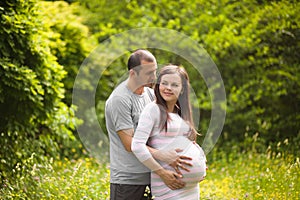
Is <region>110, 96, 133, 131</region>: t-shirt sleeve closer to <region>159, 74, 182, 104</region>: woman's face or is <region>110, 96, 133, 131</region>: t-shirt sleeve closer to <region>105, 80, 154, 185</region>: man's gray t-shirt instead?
<region>105, 80, 154, 185</region>: man's gray t-shirt

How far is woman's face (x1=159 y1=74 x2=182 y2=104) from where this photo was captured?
340 centimetres

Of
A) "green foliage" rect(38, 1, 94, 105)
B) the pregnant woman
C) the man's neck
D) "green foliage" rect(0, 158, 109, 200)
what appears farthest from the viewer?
"green foliage" rect(38, 1, 94, 105)

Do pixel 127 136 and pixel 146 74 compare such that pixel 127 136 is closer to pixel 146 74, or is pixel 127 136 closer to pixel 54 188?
pixel 146 74

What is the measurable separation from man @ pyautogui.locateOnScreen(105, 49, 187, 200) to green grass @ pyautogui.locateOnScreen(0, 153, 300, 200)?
0.83 metres

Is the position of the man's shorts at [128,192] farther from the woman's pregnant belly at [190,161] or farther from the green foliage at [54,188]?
the green foliage at [54,188]

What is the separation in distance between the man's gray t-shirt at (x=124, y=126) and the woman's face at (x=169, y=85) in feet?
0.77

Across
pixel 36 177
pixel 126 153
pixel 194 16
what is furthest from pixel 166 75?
pixel 194 16

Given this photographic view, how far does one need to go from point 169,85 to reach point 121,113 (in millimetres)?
375

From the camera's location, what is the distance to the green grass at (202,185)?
4676 millimetres

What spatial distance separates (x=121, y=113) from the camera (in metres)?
3.44

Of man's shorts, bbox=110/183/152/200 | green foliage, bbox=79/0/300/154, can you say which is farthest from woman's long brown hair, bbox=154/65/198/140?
green foliage, bbox=79/0/300/154

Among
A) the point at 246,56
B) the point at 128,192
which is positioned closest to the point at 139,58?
the point at 128,192

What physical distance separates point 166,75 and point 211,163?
485 cm

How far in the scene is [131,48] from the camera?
8.60 m
